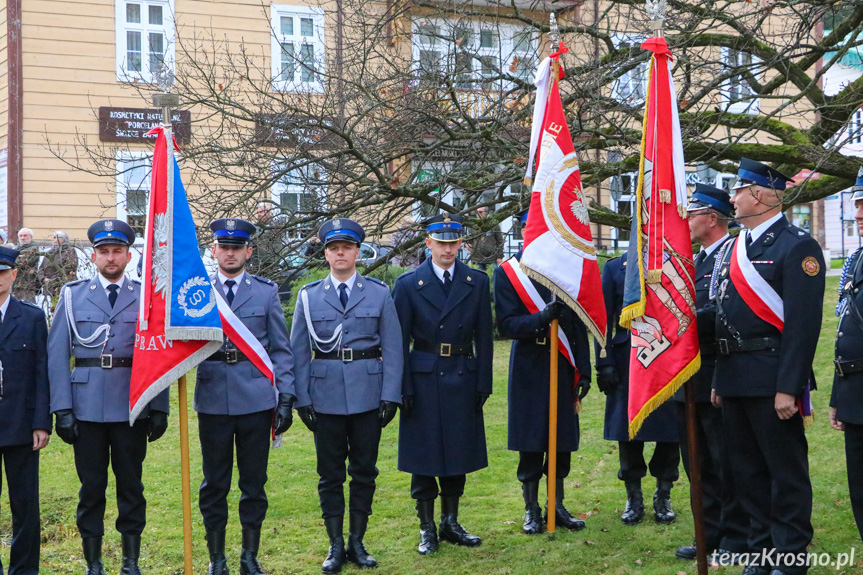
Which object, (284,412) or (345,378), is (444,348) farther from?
(284,412)

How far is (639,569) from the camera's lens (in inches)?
221

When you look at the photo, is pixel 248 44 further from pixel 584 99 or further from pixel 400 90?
pixel 584 99

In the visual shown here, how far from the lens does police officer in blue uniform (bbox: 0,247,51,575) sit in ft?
17.6

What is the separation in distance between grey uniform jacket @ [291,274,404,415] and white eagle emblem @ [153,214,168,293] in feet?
3.07

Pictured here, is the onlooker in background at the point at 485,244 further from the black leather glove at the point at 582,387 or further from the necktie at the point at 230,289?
the necktie at the point at 230,289

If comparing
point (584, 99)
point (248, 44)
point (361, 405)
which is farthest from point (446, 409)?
point (248, 44)

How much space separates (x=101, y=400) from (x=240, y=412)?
801 mm

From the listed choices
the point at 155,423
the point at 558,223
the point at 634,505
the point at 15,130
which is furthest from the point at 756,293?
the point at 15,130

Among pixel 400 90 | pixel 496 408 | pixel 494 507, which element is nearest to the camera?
pixel 494 507

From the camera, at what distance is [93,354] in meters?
5.55

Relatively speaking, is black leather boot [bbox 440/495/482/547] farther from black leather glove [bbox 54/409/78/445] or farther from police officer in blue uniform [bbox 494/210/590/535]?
black leather glove [bbox 54/409/78/445]

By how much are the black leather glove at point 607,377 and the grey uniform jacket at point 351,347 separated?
1486 mm

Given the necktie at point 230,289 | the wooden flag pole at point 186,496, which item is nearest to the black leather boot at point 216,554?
the wooden flag pole at point 186,496

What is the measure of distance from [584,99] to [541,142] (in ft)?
4.25
